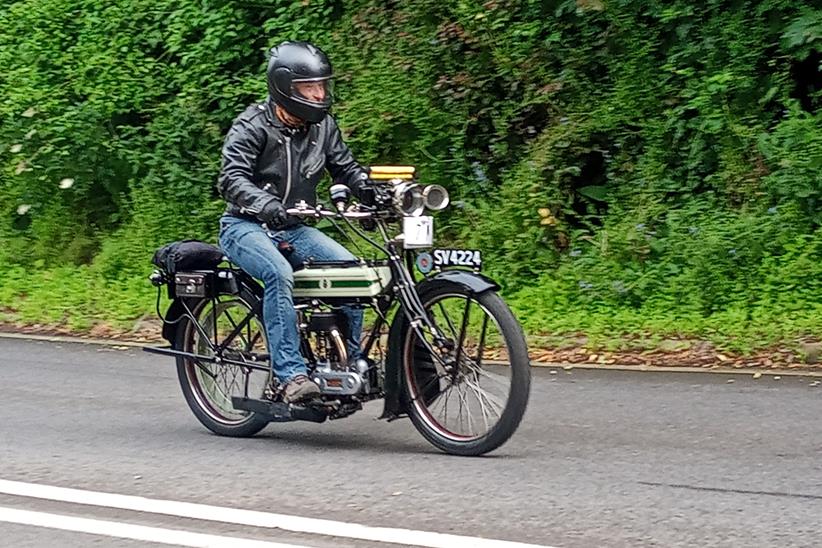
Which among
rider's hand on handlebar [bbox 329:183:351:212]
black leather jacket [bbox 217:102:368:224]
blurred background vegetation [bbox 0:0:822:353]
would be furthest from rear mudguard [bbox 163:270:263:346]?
blurred background vegetation [bbox 0:0:822:353]

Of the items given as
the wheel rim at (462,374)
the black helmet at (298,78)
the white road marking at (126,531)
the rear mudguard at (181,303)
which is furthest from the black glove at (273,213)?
the white road marking at (126,531)

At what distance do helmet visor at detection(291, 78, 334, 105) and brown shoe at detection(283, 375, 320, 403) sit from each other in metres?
1.51

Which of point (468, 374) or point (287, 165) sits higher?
point (287, 165)

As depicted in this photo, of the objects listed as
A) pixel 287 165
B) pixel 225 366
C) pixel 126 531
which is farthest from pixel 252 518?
pixel 287 165

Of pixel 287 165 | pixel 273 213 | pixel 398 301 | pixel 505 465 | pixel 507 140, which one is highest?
pixel 507 140

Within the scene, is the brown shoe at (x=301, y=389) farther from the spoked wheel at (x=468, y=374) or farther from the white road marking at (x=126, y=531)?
the white road marking at (x=126, y=531)

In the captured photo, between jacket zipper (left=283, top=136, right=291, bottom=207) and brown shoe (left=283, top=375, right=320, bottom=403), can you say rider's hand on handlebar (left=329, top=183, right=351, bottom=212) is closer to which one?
jacket zipper (left=283, top=136, right=291, bottom=207)

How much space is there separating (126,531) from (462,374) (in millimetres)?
2049

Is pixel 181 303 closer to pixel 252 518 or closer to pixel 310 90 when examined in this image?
pixel 310 90

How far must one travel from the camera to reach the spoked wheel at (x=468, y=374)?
7.33m

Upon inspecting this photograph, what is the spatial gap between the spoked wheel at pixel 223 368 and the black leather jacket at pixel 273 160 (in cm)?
70

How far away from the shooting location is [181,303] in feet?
28.5

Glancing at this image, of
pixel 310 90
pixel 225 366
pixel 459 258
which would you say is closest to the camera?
pixel 459 258

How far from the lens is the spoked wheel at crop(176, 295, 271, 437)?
27.6 feet
